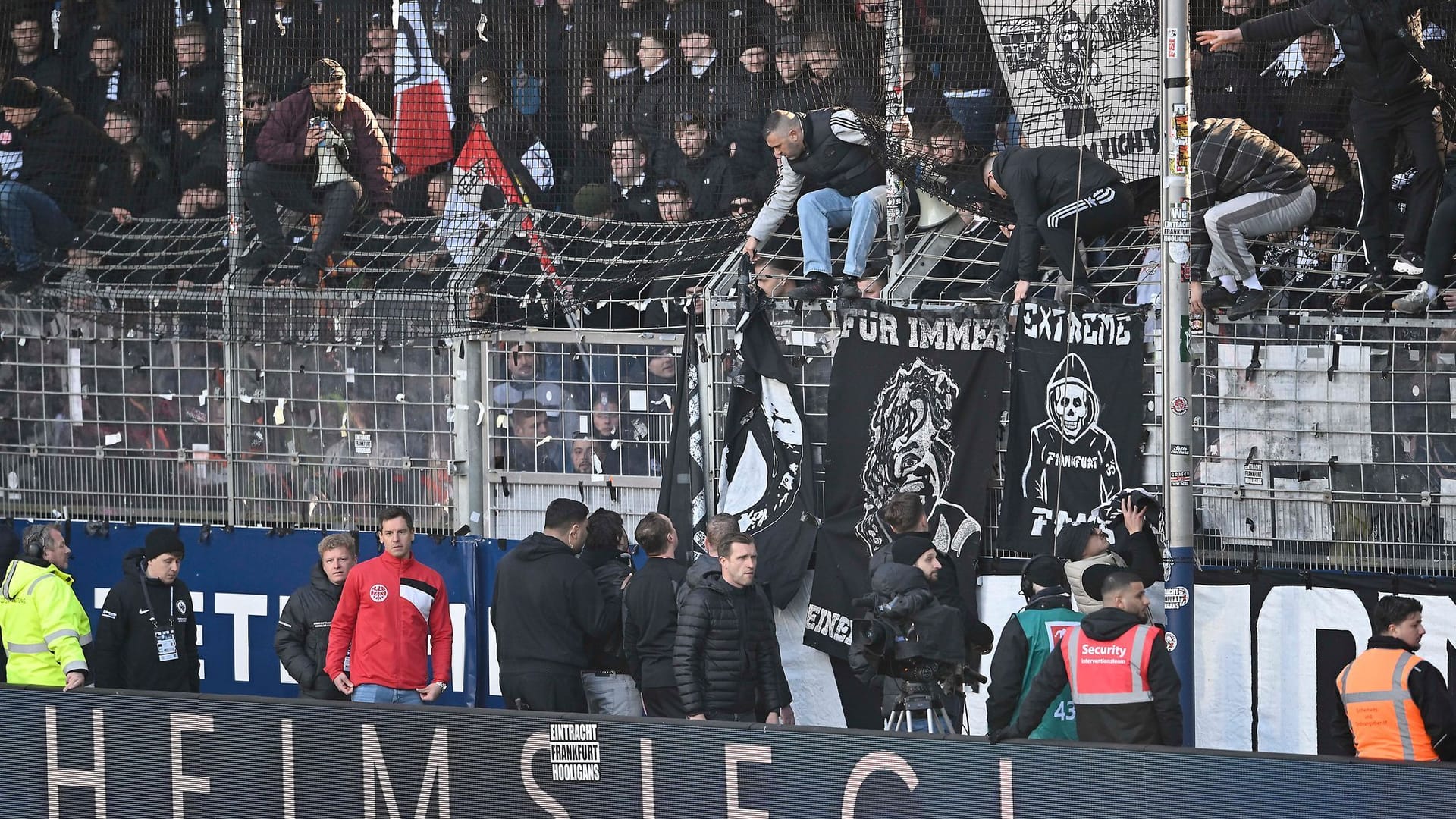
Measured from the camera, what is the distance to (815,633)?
9.78 m

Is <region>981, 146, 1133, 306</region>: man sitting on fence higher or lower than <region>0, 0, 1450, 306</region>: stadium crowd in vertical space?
lower

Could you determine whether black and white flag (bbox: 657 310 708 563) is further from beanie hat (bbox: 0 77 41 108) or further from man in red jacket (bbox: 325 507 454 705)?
beanie hat (bbox: 0 77 41 108)

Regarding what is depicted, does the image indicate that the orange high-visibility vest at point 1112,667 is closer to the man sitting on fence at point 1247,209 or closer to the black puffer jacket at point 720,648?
the black puffer jacket at point 720,648

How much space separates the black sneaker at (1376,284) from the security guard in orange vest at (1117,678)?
2910 millimetres

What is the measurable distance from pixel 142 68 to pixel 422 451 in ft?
12.0

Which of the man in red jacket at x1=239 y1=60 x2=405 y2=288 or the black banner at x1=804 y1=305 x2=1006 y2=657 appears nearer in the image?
the black banner at x1=804 y1=305 x2=1006 y2=657

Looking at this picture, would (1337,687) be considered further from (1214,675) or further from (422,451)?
(422,451)

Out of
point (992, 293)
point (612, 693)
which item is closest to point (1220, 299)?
point (992, 293)

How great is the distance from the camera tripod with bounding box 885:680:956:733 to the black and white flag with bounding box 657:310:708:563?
2.25 metres

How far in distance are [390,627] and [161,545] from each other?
4.37ft

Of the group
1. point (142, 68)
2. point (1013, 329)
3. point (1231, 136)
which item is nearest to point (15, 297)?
point (142, 68)

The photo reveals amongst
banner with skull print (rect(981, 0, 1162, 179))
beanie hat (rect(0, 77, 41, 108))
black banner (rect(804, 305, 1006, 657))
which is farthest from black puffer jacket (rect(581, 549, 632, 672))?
beanie hat (rect(0, 77, 41, 108))

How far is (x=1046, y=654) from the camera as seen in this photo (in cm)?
741

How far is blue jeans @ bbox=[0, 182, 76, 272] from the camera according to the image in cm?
1198
